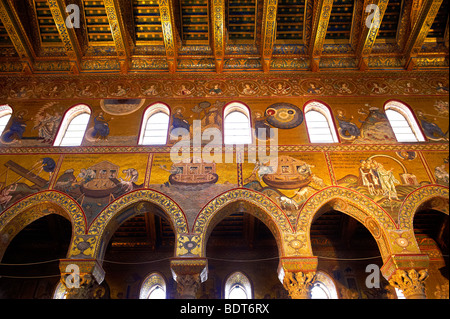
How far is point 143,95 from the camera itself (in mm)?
10984

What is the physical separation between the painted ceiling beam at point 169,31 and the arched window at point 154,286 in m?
6.91

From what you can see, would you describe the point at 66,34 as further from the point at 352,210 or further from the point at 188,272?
the point at 352,210

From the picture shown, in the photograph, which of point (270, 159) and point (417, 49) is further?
point (417, 49)

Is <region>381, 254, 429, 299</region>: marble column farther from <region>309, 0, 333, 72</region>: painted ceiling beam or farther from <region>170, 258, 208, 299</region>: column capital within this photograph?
<region>309, 0, 333, 72</region>: painted ceiling beam

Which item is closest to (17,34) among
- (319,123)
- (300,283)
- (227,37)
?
(227,37)

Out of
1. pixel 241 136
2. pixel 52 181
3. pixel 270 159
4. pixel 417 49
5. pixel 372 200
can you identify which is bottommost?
pixel 372 200

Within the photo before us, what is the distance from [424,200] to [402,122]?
3020mm

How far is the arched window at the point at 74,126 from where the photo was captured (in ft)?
33.0

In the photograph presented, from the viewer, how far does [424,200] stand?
865 cm

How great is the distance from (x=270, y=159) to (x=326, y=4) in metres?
5.22

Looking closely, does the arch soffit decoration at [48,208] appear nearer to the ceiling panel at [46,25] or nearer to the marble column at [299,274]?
the marble column at [299,274]

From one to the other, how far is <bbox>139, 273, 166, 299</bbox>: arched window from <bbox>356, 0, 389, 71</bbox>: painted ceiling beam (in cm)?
974
